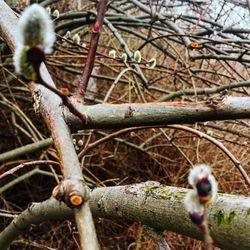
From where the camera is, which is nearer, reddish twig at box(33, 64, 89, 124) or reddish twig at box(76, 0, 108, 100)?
reddish twig at box(33, 64, 89, 124)

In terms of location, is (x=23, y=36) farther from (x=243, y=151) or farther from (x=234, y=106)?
(x=243, y=151)

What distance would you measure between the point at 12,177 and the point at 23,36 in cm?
322

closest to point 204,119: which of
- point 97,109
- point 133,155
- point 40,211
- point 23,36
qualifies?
point 97,109

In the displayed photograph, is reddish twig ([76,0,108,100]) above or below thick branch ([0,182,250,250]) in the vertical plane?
above

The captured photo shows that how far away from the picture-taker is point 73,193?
0.66 metres

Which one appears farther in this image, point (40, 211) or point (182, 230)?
point (40, 211)

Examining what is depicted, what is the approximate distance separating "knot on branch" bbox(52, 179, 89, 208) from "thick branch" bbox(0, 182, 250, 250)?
0.73 ft

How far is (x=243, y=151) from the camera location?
A: 12.3ft

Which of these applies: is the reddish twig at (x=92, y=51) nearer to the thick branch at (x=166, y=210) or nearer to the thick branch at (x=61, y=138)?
the thick branch at (x=61, y=138)

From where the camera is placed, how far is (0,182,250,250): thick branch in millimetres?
757

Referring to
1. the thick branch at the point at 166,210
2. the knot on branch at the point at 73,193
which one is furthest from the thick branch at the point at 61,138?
the thick branch at the point at 166,210

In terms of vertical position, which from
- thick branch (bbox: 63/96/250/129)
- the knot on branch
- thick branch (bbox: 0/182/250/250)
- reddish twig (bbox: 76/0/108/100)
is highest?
reddish twig (bbox: 76/0/108/100)

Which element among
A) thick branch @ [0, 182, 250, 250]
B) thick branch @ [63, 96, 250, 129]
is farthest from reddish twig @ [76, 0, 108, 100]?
thick branch @ [0, 182, 250, 250]

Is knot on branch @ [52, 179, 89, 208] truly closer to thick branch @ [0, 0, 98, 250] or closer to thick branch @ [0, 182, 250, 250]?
thick branch @ [0, 0, 98, 250]
